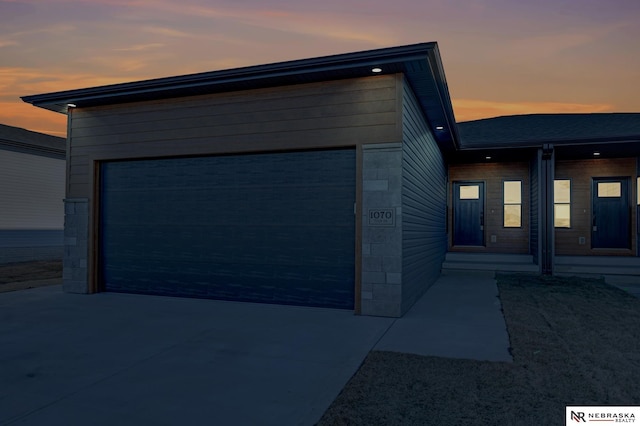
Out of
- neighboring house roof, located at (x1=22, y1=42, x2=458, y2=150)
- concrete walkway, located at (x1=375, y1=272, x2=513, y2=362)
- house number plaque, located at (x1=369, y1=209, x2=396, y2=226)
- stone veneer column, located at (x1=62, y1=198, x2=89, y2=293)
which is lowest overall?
concrete walkway, located at (x1=375, y1=272, x2=513, y2=362)

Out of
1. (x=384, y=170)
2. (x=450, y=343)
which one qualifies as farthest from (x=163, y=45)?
(x=450, y=343)

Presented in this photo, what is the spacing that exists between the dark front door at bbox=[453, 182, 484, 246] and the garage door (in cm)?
895

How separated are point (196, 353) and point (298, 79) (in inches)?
188

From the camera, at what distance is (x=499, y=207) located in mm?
14914

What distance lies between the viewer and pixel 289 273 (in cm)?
795

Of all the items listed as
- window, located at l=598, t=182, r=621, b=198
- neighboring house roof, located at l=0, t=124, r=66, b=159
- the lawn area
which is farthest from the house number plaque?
neighboring house roof, located at l=0, t=124, r=66, b=159

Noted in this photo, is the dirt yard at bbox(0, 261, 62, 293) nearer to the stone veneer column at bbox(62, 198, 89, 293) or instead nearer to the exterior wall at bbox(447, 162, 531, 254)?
the stone veneer column at bbox(62, 198, 89, 293)

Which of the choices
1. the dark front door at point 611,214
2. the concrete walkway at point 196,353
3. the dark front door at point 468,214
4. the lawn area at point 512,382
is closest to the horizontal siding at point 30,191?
the concrete walkway at point 196,353

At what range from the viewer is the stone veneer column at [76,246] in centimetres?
939

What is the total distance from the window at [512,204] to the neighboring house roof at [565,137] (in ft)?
4.12

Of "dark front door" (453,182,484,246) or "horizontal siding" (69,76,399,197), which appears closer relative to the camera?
"horizontal siding" (69,76,399,197)

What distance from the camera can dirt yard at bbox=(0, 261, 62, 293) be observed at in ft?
35.2

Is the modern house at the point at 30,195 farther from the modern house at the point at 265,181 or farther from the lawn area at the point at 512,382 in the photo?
the lawn area at the point at 512,382

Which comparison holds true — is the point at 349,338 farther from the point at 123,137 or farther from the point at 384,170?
the point at 123,137
